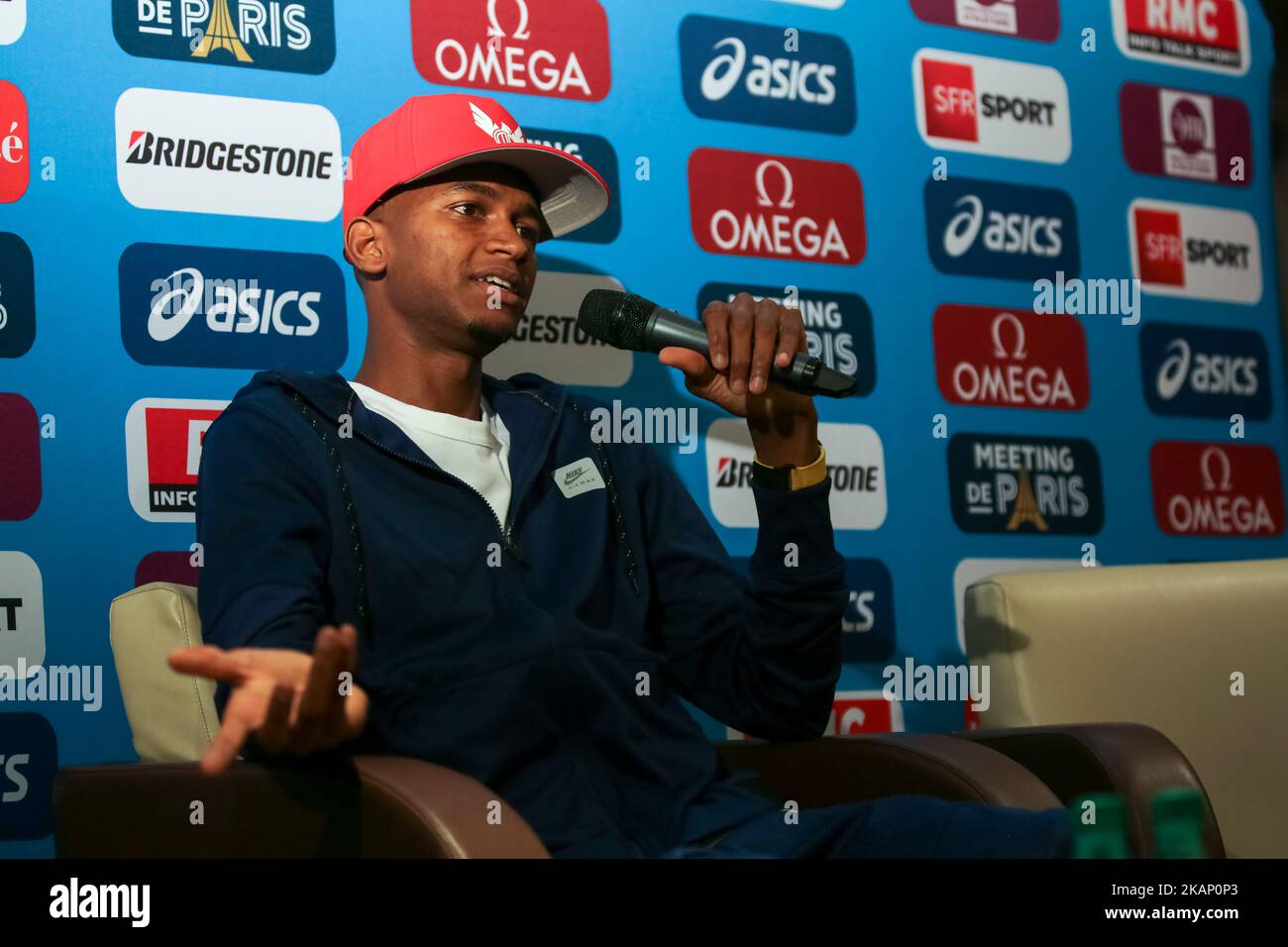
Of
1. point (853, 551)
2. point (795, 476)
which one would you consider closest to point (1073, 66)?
point (853, 551)

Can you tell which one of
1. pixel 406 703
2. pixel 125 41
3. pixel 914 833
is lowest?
pixel 914 833

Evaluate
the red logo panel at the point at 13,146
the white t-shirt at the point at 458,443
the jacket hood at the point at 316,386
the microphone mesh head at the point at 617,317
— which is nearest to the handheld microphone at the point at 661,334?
the microphone mesh head at the point at 617,317

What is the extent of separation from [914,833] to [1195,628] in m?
0.83

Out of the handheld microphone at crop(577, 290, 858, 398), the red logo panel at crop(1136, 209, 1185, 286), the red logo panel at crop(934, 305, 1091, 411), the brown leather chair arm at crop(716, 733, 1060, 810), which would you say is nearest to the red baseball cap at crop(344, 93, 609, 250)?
the handheld microphone at crop(577, 290, 858, 398)

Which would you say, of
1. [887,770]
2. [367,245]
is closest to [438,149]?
[367,245]

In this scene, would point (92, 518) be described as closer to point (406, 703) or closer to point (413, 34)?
point (406, 703)

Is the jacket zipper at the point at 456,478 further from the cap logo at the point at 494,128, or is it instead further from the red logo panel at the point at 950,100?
the red logo panel at the point at 950,100

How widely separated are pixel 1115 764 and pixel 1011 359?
145 cm

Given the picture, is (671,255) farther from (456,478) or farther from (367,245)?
(456,478)

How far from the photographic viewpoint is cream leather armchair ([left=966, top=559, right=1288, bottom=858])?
211 cm

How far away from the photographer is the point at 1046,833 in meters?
1.43

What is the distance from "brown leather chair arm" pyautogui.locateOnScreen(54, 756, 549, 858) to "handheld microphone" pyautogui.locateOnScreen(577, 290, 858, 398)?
642 mm

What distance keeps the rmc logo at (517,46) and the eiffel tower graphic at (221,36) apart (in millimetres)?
306

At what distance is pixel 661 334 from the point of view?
6.11 feet
